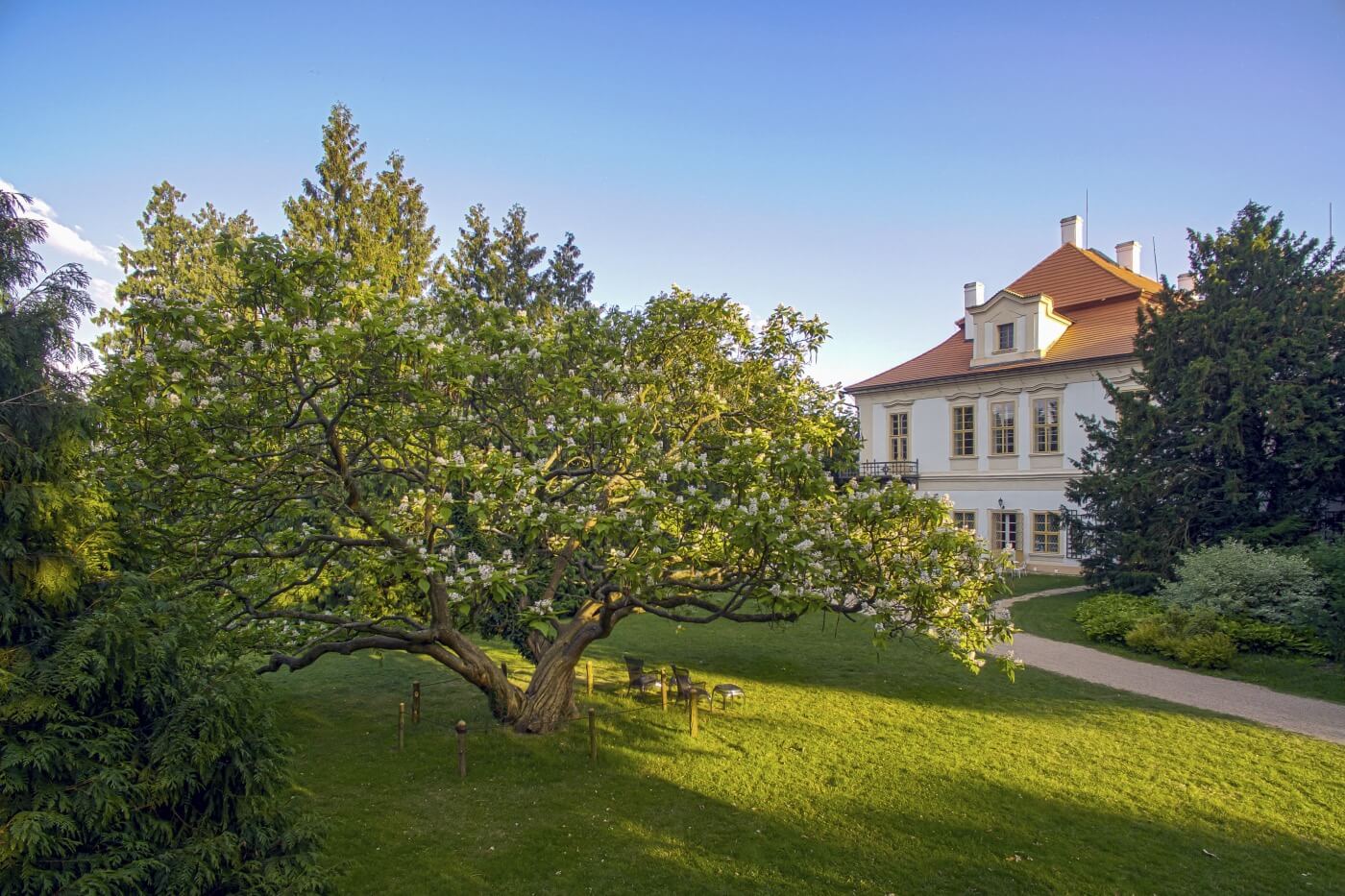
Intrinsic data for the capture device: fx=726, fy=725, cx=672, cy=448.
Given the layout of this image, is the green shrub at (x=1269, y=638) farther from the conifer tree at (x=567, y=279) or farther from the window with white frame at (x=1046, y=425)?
the conifer tree at (x=567, y=279)

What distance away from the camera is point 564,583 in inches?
565

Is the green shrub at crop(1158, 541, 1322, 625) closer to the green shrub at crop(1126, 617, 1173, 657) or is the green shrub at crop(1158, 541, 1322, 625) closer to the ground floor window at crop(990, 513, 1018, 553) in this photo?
the green shrub at crop(1126, 617, 1173, 657)

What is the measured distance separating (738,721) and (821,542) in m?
4.75

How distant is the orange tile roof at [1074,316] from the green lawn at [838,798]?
747 inches

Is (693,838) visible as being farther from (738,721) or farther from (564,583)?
(564,583)

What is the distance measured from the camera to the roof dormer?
1143 inches

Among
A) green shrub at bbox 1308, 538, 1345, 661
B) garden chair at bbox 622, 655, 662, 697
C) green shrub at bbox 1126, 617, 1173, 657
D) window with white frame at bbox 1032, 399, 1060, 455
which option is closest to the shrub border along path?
green shrub at bbox 1126, 617, 1173, 657

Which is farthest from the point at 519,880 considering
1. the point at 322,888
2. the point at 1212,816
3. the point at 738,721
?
the point at 1212,816

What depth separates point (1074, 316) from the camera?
30.3 m

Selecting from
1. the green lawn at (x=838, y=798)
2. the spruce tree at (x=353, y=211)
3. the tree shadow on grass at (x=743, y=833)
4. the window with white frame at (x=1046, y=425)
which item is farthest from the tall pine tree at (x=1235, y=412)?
the spruce tree at (x=353, y=211)

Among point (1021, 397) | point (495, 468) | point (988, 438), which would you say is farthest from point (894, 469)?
point (495, 468)

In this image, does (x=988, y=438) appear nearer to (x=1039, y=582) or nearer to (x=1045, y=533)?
(x=1045, y=533)

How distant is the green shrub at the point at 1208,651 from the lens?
14.9 metres

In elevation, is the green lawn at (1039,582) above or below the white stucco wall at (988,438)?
below
